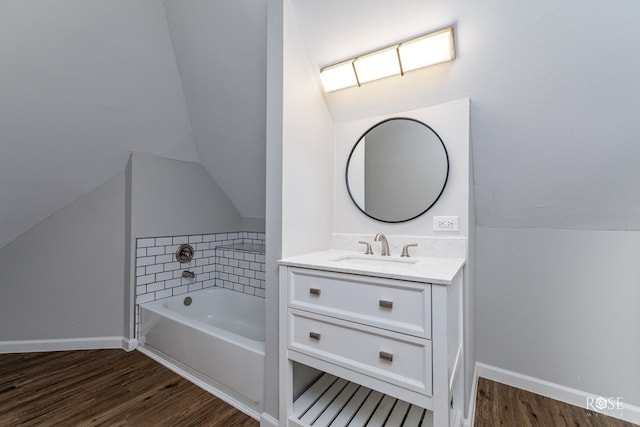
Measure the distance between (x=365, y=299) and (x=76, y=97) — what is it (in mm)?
2259

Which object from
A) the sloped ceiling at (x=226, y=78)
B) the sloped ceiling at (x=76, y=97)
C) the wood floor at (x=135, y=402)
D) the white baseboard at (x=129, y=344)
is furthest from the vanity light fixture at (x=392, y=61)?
the white baseboard at (x=129, y=344)

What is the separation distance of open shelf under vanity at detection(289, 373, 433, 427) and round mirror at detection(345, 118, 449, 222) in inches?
41.5

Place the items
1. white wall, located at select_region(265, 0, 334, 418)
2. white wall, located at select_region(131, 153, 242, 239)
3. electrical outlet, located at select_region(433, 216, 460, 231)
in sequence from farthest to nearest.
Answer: white wall, located at select_region(131, 153, 242, 239), electrical outlet, located at select_region(433, 216, 460, 231), white wall, located at select_region(265, 0, 334, 418)

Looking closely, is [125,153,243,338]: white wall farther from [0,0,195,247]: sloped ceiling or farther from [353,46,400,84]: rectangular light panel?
[353,46,400,84]: rectangular light panel

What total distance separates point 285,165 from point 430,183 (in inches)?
34.8

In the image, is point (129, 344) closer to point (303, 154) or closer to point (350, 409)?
point (350, 409)

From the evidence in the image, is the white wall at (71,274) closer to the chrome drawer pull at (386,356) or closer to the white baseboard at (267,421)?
the white baseboard at (267,421)

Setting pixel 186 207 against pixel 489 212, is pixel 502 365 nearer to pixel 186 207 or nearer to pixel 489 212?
pixel 489 212

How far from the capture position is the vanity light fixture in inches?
55.4

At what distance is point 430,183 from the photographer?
169 centimetres

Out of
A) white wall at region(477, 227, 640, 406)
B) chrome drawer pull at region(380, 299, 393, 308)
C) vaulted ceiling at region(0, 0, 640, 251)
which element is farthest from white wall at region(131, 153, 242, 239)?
white wall at region(477, 227, 640, 406)

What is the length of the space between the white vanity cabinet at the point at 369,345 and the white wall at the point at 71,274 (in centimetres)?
190

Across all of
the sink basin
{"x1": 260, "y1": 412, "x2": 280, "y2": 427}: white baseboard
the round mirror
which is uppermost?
the round mirror

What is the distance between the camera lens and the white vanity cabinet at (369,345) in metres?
1.07
